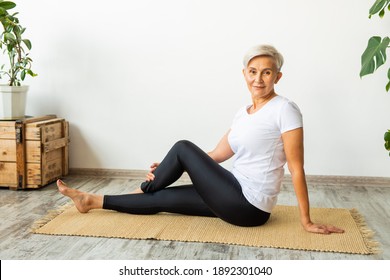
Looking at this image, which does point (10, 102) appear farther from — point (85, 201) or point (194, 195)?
point (194, 195)

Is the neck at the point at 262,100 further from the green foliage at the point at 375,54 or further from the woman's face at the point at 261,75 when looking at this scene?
the green foliage at the point at 375,54

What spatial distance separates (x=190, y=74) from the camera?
143 inches

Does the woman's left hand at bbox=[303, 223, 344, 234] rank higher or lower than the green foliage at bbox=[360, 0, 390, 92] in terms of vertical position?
lower

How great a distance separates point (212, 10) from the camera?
3553 mm

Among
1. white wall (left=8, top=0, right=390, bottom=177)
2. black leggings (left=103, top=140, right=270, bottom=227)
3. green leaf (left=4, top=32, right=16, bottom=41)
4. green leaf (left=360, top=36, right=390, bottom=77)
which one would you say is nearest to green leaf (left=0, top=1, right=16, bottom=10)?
green leaf (left=4, top=32, right=16, bottom=41)

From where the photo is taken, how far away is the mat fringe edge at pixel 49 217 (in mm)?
2518

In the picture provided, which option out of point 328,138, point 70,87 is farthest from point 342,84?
point 70,87

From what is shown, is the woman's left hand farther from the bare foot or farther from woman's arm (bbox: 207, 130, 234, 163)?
the bare foot

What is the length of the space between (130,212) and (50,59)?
1.62 metres

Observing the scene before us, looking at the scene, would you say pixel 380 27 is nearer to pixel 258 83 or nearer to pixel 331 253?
pixel 258 83

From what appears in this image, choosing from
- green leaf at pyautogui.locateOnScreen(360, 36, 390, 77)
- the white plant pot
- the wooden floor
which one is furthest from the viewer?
the white plant pot

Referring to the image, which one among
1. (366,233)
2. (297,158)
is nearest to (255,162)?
(297,158)

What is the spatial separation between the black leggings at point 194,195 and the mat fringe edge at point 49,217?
0.90ft

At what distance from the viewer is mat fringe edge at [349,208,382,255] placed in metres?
2.25
